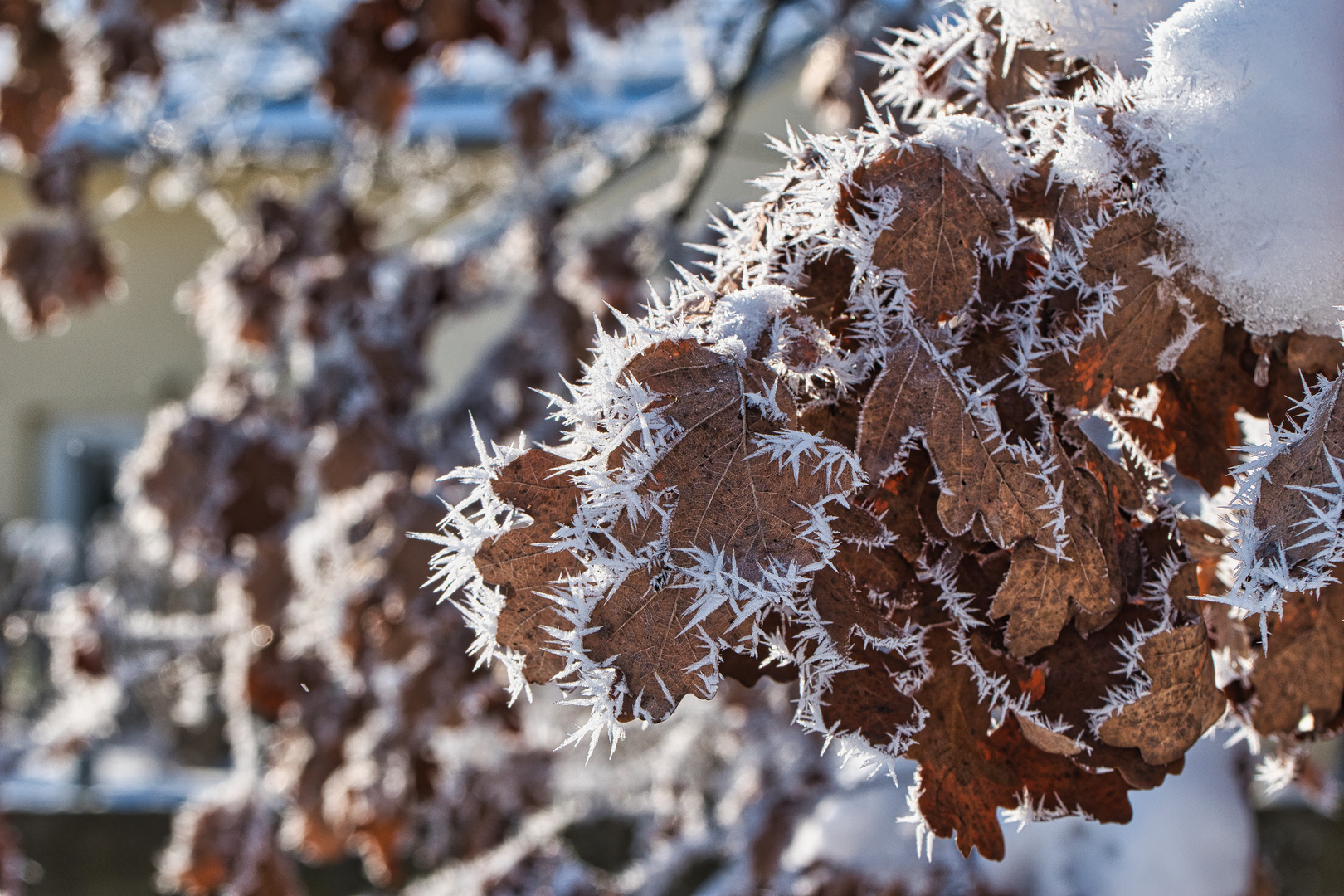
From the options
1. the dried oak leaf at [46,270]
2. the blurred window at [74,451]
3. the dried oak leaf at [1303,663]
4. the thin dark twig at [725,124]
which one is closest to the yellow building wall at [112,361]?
the blurred window at [74,451]

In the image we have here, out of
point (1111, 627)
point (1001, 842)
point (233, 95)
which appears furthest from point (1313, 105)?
point (233, 95)

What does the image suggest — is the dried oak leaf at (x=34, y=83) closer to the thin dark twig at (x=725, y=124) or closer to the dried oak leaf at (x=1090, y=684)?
the thin dark twig at (x=725, y=124)

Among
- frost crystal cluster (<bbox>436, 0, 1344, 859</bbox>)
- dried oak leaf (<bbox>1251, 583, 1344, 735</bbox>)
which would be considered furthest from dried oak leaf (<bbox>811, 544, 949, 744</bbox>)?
dried oak leaf (<bbox>1251, 583, 1344, 735</bbox>)

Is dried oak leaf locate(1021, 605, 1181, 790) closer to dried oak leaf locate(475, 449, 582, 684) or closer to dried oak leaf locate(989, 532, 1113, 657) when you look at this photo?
dried oak leaf locate(989, 532, 1113, 657)

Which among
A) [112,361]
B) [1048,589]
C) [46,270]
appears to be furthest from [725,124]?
[112,361]

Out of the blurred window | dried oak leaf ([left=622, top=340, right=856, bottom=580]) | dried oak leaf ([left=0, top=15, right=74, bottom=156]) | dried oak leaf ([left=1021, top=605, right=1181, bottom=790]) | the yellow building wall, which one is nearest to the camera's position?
dried oak leaf ([left=622, top=340, right=856, bottom=580])

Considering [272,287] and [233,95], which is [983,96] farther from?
[233,95]

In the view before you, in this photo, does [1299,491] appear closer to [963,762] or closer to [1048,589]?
[1048,589]
